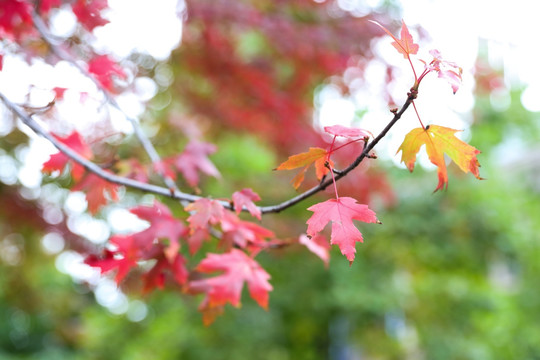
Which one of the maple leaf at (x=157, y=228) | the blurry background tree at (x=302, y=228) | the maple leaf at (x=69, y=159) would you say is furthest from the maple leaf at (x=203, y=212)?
the blurry background tree at (x=302, y=228)

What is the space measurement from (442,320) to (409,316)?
0.96 ft

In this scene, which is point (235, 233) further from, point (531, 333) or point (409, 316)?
point (531, 333)

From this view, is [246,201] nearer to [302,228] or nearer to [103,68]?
[103,68]

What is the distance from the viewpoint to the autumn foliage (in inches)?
35.3

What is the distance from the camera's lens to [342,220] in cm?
88

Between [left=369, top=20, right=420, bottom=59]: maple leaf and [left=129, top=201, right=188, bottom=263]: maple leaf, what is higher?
[left=369, top=20, right=420, bottom=59]: maple leaf

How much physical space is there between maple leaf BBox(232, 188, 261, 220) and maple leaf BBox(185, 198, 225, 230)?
4 cm

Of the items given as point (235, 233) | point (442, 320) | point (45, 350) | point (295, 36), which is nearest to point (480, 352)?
point (442, 320)

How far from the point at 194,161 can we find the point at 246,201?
0.59 metres

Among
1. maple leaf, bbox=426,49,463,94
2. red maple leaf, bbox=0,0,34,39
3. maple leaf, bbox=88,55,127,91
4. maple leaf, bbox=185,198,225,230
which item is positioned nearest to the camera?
maple leaf, bbox=426,49,463,94

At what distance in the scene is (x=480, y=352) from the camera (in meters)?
4.16

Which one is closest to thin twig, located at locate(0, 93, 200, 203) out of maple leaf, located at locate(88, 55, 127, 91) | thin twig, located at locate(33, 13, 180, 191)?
thin twig, located at locate(33, 13, 180, 191)

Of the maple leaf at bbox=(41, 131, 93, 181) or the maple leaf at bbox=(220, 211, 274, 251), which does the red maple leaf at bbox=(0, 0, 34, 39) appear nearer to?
the maple leaf at bbox=(41, 131, 93, 181)

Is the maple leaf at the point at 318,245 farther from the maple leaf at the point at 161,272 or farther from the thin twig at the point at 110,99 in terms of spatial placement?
the thin twig at the point at 110,99
